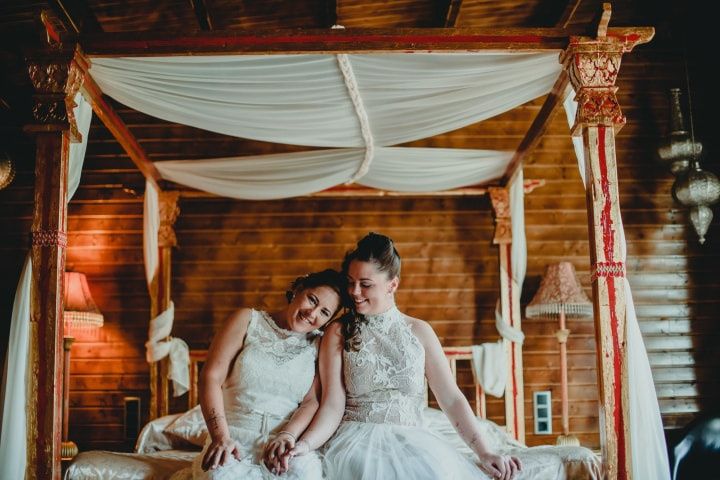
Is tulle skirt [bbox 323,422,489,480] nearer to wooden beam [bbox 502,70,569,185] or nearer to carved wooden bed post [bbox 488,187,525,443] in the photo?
wooden beam [bbox 502,70,569,185]

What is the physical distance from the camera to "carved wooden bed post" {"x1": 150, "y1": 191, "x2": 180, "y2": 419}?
5824 mm

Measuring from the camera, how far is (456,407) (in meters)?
3.02

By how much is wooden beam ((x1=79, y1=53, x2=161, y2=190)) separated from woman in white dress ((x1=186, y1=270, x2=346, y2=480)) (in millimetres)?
1651

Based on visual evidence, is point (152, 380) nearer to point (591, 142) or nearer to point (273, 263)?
point (273, 263)

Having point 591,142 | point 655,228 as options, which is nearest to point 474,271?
point 655,228

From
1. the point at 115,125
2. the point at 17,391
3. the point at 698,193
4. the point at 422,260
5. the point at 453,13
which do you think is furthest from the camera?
the point at 422,260

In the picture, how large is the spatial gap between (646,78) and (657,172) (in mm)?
801

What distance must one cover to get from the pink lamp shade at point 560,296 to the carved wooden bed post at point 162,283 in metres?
2.83

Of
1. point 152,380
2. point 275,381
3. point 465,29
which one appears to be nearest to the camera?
point 275,381

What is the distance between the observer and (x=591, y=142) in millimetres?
3688

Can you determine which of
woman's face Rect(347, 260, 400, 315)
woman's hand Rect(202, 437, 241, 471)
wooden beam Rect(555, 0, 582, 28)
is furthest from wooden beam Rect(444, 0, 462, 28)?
woman's hand Rect(202, 437, 241, 471)

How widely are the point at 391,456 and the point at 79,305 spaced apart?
11.7 feet

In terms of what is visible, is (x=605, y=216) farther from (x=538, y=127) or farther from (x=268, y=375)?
(x=268, y=375)

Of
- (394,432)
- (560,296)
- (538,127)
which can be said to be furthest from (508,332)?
(394,432)
